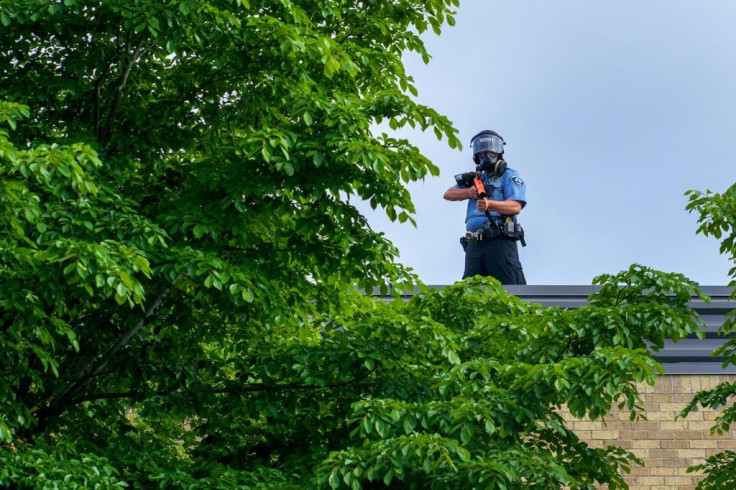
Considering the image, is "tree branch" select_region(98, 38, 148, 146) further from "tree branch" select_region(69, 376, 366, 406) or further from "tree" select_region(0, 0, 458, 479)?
"tree branch" select_region(69, 376, 366, 406)

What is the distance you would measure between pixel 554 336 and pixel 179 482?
2.98 meters

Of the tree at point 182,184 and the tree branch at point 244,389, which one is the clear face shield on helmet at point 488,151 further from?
the tree branch at point 244,389

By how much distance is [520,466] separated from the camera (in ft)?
23.2

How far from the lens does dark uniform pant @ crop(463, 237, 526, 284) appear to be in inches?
610

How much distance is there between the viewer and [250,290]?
7984mm

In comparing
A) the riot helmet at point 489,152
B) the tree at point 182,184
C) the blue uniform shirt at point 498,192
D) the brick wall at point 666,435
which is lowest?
the brick wall at point 666,435

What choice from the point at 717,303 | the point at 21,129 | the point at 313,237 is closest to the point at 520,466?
Answer: the point at 313,237

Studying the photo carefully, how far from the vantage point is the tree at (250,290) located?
24.0 ft

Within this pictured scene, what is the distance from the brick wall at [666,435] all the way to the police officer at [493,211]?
311 cm

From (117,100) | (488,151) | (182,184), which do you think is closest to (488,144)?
(488,151)

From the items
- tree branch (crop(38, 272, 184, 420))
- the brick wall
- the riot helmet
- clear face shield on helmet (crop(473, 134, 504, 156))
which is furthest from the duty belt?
tree branch (crop(38, 272, 184, 420))

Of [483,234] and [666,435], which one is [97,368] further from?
[483,234]

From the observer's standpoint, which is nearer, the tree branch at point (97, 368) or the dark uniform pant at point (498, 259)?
the tree branch at point (97, 368)

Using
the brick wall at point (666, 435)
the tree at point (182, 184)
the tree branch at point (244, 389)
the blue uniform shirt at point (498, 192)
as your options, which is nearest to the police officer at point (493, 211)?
the blue uniform shirt at point (498, 192)
